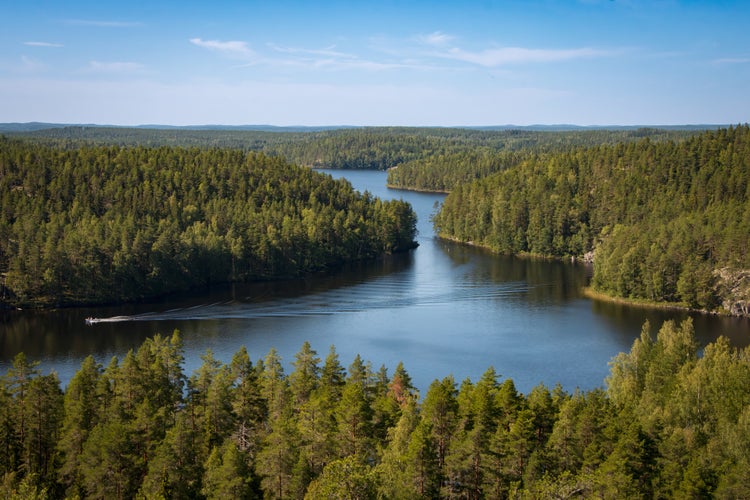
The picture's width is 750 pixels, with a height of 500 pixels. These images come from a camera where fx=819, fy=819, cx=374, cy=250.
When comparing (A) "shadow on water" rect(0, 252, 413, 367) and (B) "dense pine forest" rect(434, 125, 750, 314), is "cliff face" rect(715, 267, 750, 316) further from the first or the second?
(A) "shadow on water" rect(0, 252, 413, 367)

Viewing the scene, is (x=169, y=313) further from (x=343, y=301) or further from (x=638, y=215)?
(x=638, y=215)

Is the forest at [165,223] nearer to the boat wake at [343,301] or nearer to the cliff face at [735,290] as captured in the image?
the boat wake at [343,301]

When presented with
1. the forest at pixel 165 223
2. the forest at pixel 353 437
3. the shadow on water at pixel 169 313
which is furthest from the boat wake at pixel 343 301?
the forest at pixel 353 437

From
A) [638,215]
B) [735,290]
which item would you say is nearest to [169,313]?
[735,290]

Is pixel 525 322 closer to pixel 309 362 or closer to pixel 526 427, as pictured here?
pixel 309 362

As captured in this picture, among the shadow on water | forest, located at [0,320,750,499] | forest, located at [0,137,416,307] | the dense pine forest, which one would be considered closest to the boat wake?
the shadow on water

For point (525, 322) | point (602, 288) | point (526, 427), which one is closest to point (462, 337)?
point (525, 322)
